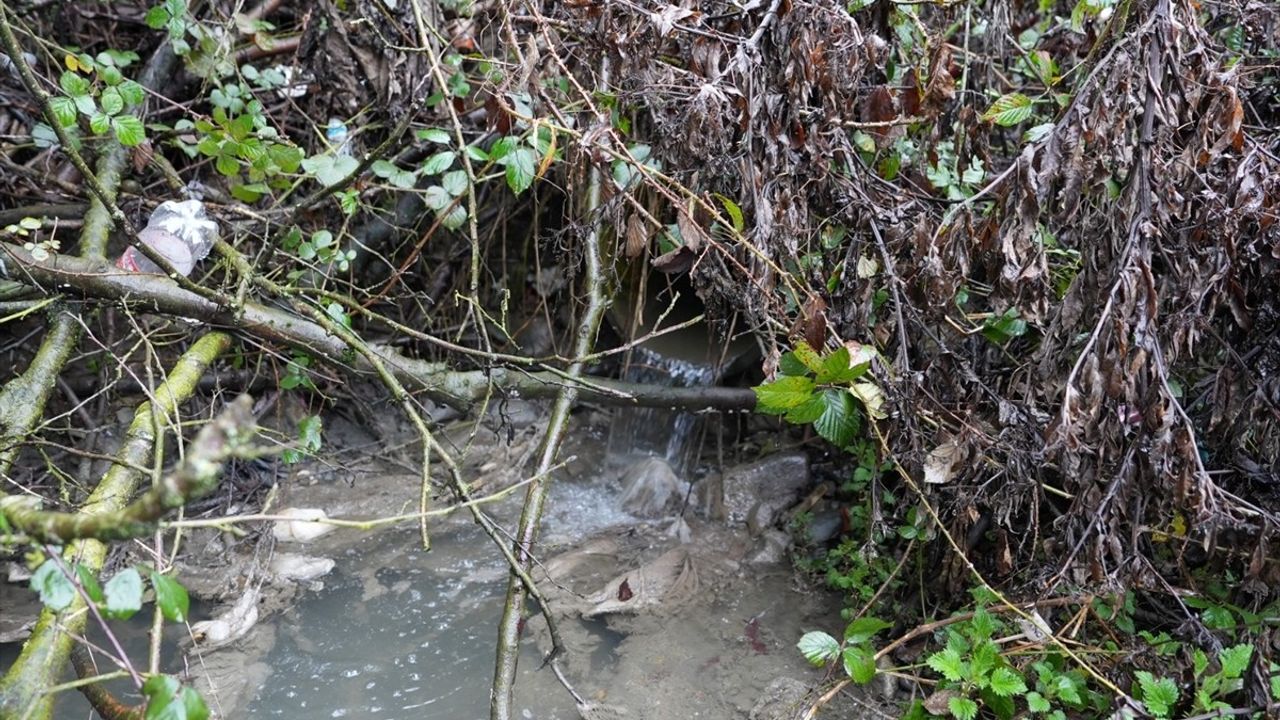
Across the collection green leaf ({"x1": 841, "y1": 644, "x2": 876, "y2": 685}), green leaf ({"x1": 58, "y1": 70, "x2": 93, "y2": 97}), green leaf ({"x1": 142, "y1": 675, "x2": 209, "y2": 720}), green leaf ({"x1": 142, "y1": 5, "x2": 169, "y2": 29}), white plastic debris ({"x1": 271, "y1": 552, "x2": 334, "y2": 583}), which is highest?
green leaf ({"x1": 142, "y1": 5, "x2": 169, "y2": 29})

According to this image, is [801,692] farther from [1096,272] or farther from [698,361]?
[698,361]

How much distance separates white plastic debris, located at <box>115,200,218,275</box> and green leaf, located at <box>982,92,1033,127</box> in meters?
2.35

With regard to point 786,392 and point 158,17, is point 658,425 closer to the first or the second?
point 786,392

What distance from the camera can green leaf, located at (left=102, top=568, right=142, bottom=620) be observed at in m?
1.14

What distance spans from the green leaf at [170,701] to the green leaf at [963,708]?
1820 mm

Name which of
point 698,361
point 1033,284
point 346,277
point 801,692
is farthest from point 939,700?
point 346,277

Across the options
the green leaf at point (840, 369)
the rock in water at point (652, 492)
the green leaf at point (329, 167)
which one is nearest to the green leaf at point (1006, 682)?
the green leaf at point (840, 369)

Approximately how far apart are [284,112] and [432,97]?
44.0 inches

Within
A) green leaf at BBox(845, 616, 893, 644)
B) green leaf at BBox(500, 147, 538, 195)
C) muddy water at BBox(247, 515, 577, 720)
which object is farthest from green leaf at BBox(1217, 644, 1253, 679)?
green leaf at BBox(500, 147, 538, 195)

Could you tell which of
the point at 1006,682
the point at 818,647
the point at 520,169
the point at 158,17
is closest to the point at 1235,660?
the point at 1006,682

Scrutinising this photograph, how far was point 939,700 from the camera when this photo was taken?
2410 millimetres

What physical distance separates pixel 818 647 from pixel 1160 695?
821 millimetres

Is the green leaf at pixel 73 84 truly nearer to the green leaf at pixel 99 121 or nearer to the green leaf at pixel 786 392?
the green leaf at pixel 99 121

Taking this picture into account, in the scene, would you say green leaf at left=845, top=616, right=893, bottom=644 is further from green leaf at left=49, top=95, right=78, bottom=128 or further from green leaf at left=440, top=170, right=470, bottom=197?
green leaf at left=49, top=95, right=78, bottom=128
